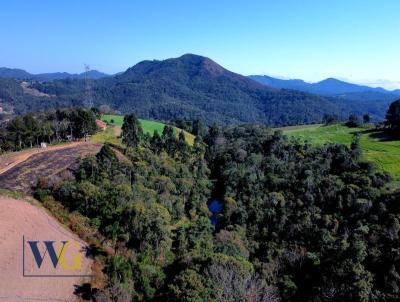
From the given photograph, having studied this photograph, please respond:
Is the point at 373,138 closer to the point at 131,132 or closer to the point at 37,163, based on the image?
the point at 131,132

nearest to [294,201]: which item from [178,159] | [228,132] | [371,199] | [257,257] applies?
[371,199]

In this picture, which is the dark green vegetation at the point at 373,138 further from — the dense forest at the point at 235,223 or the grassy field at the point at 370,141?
the dense forest at the point at 235,223

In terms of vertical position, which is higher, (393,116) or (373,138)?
(393,116)

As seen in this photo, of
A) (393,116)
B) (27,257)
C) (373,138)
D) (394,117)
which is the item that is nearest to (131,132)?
(27,257)

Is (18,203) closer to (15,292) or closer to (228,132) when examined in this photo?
(15,292)

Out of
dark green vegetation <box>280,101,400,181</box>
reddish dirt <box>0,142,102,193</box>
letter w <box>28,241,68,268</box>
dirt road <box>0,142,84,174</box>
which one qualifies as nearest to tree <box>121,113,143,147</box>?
reddish dirt <box>0,142,102,193</box>

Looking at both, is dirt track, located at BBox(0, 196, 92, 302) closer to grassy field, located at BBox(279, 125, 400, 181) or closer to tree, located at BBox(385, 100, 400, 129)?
grassy field, located at BBox(279, 125, 400, 181)
